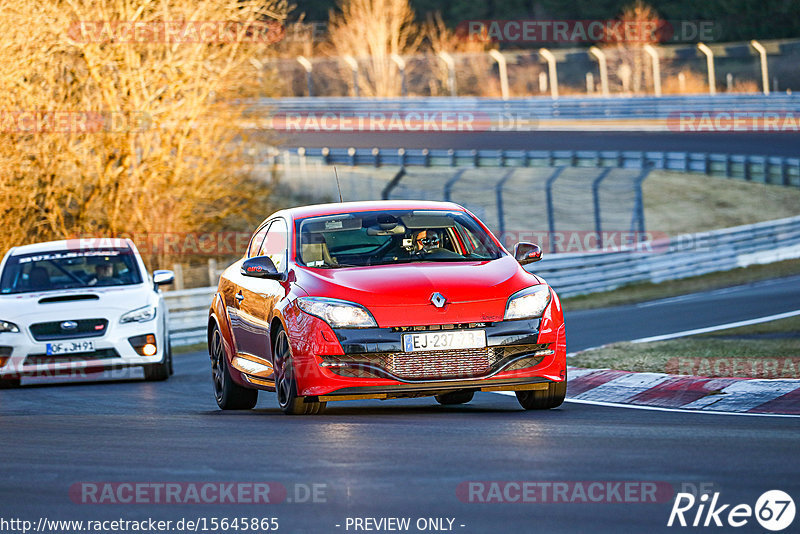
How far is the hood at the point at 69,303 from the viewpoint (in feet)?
51.6

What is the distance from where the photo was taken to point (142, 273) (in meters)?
17.0

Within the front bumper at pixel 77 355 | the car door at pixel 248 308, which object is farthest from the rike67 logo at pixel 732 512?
the front bumper at pixel 77 355

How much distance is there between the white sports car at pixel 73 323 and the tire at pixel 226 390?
394 cm

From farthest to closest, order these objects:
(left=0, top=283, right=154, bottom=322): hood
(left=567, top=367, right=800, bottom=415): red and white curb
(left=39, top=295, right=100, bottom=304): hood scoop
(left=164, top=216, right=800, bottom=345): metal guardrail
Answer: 1. (left=164, top=216, right=800, bottom=345): metal guardrail
2. (left=39, top=295, right=100, bottom=304): hood scoop
3. (left=0, top=283, right=154, bottom=322): hood
4. (left=567, top=367, right=800, bottom=415): red and white curb

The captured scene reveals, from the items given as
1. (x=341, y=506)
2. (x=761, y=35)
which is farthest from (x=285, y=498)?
(x=761, y=35)

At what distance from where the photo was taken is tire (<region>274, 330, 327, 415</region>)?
392 inches

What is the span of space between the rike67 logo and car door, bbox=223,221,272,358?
15.8ft

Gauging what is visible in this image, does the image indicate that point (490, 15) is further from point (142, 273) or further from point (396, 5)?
point (142, 273)

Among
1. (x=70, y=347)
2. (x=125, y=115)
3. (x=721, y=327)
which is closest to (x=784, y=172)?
(x=125, y=115)

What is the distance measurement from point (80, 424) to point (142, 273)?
6.70 metres

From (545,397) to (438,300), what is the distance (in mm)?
1297

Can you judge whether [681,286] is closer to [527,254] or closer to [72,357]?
[72,357]

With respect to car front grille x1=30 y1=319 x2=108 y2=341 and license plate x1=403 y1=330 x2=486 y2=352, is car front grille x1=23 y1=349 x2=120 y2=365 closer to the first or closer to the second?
car front grille x1=30 y1=319 x2=108 y2=341

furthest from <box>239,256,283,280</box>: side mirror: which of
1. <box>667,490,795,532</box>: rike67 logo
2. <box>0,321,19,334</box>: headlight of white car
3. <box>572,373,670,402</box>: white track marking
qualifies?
<box>0,321,19,334</box>: headlight of white car
